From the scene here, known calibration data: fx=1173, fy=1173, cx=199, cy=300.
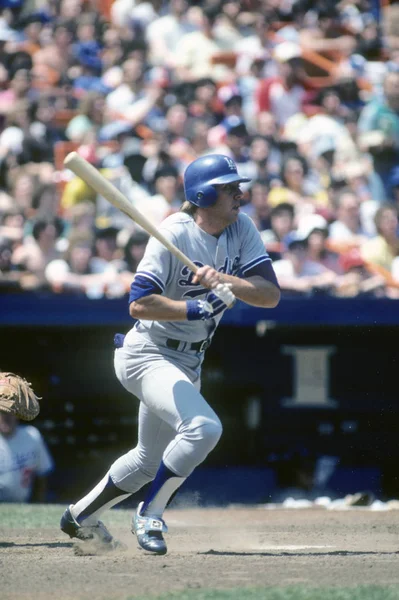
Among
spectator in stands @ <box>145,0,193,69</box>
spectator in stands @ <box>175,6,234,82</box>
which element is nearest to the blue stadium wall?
spectator in stands @ <box>175,6,234,82</box>

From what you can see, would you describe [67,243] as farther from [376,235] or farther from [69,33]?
[69,33]

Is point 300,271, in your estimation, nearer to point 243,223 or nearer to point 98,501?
point 243,223

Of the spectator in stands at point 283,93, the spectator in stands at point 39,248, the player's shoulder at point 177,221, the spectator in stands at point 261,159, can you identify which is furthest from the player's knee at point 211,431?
the spectator in stands at point 283,93

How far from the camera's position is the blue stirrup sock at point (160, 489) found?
201 inches

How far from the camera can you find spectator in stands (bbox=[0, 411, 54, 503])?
25.2ft

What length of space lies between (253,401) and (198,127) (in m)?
3.30

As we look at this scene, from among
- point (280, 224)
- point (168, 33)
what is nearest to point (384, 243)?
point (280, 224)

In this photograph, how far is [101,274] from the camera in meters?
8.97

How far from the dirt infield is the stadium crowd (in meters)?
2.20

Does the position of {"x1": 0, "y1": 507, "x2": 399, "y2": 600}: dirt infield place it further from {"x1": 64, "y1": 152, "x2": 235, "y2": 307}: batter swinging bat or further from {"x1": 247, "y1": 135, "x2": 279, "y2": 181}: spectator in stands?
{"x1": 247, "y1": 135, "x2": 279, "y2": 181}: spectator in stands

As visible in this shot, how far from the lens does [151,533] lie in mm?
5203

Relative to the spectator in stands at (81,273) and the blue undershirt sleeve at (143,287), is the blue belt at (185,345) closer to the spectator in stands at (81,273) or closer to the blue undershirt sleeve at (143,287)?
the blue undershirt sleeve at (143,287)

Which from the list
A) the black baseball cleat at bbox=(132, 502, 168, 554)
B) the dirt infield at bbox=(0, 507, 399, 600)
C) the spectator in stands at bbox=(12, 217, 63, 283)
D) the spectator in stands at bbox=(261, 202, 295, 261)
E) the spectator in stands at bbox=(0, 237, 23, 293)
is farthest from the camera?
the spectator in stands at bbox=(261, 202, 295, 261)

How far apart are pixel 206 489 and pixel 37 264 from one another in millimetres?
2110
